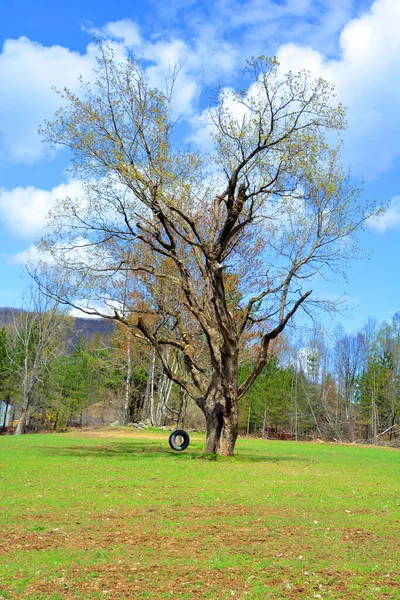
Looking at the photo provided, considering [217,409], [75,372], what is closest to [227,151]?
[217,409]

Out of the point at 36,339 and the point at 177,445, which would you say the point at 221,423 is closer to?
the point at 177,445

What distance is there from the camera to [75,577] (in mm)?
4668

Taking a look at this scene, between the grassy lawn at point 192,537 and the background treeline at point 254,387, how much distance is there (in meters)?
31.3

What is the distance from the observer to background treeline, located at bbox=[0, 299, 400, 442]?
146ft

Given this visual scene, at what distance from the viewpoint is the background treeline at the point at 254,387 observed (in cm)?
4459

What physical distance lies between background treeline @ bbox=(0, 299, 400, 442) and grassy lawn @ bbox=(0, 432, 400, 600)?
31.3m

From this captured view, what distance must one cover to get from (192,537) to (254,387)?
45380 millimetres

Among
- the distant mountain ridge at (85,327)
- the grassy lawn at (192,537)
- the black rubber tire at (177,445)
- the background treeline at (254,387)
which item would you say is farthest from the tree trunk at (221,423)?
the distant mountain ridge at (85,327)

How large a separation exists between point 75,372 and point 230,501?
48725mm

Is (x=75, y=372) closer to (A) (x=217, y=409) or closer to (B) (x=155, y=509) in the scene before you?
(A) (x=217, y=409)

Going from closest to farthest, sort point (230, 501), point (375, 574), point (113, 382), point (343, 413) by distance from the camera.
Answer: point (375, 574)
point (230, 501)
point (113, 382)
point (343, 413)

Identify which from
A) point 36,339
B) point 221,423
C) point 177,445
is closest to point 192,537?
point 221,423

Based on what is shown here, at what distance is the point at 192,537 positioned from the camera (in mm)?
6172

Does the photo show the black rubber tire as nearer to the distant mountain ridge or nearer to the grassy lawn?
the grassy lawn
